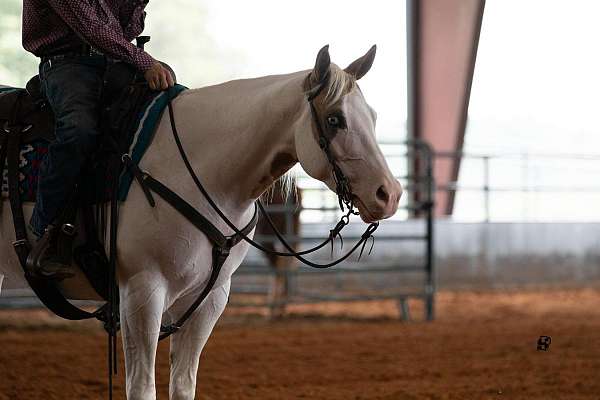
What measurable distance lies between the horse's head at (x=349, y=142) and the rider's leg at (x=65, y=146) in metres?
0.60

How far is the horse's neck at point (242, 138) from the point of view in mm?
2293

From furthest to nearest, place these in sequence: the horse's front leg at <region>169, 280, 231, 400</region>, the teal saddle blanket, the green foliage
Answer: the green foliage, the horse's front leg at <region>169, 280, 231, 400</region>, the teal saddle blanket

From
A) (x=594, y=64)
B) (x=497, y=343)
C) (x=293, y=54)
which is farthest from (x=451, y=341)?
(x=594, y=64)

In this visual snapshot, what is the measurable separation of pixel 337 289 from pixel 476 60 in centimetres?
327

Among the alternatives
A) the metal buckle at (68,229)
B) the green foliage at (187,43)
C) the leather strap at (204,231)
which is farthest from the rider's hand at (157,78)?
the green foliage at (187,43)

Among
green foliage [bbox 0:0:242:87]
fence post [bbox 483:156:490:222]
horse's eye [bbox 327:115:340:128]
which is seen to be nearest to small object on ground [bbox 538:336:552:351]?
horse's eye [bbox 327:115:340:128]

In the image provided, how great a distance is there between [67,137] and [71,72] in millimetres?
244

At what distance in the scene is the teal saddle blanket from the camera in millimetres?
2324

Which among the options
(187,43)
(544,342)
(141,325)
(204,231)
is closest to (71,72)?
(204,231)

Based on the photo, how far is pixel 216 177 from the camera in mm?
2338

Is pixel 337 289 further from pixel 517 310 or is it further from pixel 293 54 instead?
pixel 293 54

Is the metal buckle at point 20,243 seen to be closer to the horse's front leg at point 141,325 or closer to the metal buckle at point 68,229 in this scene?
the metal buckle at point 68,229

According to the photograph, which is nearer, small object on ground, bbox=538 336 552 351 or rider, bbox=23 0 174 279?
rider, bbox=23 0 174 279

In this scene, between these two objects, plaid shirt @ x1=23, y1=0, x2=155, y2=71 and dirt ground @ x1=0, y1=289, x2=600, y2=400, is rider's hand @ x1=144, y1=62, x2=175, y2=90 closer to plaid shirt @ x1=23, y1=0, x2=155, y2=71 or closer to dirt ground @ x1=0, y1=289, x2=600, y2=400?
plaid shirt @ x1=23, y1=0, x2=155, y2=71
